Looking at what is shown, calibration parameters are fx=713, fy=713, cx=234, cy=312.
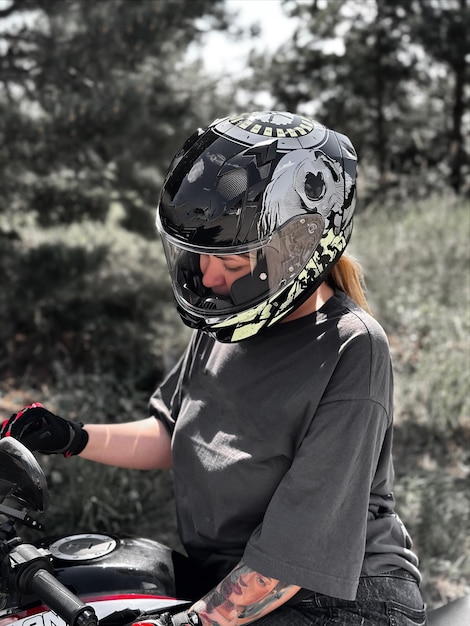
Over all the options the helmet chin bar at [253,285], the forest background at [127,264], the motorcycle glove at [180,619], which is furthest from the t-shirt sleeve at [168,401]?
the forest background at [127,264]

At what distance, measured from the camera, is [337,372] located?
1.57 m

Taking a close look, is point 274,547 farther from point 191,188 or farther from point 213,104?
point 213,104

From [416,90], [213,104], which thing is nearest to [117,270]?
[213,104]

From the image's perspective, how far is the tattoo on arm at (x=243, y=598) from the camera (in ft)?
5.07

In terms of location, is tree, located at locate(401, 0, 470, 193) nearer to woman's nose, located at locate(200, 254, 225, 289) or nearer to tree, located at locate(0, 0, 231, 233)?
tree, located at locate(0, 0, 231, 233)

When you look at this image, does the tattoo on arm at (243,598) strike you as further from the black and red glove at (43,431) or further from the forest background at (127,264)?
the forest background at (127,264)

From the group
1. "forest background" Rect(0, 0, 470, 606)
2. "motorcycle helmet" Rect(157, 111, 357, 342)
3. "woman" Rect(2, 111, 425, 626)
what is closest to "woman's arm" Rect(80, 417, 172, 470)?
→ "woman" Rect(2, 111, 425, 626)

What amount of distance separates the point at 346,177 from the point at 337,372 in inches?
19.3

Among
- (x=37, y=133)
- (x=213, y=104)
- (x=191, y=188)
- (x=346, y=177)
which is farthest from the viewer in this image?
(x=213, y=104)

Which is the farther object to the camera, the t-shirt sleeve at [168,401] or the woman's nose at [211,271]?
the t-shirt sleeve at [168,401]

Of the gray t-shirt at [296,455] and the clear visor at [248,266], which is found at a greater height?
the clear visor at [248,266]

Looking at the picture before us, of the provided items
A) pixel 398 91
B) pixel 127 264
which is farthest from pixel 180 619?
pixel 398 91

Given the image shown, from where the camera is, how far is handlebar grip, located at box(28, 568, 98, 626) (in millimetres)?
1157

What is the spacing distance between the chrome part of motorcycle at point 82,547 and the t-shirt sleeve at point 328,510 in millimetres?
412
